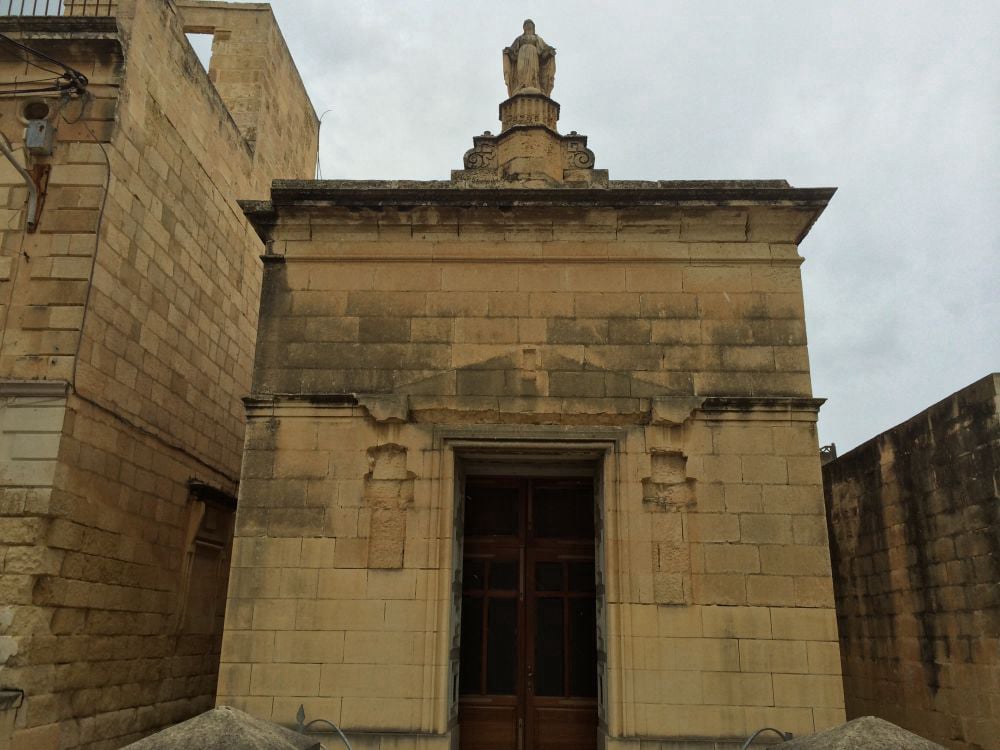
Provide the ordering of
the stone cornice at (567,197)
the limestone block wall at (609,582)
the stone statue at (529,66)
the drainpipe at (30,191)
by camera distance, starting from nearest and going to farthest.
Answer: the limestone block wall at (609,582), the stone cornice at (567,197), the drainpipe at (30,191), the stone statue at (529,66)

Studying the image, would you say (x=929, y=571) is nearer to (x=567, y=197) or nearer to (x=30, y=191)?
(x=567, y=197)

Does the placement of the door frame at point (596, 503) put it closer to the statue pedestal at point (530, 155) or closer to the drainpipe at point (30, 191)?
the statue pedestal at point (530, 155)

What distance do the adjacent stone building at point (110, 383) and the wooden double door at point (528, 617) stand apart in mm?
3432

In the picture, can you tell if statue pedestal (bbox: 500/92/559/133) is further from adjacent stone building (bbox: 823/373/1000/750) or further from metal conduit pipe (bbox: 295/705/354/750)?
metal conduit pipe (bbox: 295/705/354/750)

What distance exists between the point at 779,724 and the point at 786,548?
131 cm

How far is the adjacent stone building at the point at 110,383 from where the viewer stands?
22.8ft

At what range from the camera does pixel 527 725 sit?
6988 millimetres

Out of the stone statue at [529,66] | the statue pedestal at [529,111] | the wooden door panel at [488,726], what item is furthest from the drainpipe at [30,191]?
the wooden door panel at [488,726]

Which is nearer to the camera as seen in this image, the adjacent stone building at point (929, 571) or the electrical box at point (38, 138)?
the adjacent stone building at point (929, 571)

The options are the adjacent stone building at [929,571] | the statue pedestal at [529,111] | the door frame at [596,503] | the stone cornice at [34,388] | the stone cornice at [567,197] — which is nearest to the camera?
the door frame at [596,503]

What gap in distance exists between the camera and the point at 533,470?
7.44 m

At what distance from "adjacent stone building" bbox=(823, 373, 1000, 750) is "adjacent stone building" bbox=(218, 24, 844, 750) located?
1.32 meters

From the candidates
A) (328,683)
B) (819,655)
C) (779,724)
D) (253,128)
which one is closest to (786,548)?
(819,655)

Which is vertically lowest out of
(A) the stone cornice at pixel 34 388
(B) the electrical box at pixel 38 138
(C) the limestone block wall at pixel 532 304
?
(A) the stone cornice at pixel 34 388
